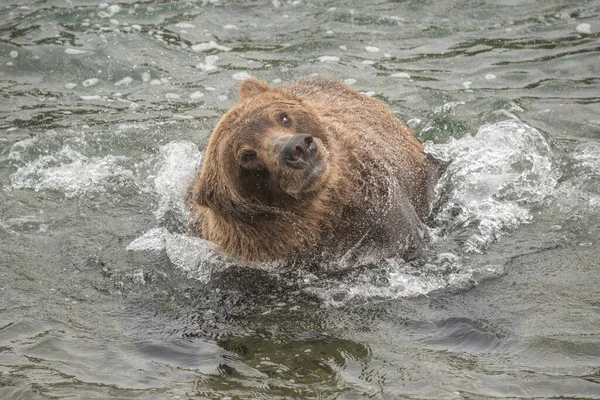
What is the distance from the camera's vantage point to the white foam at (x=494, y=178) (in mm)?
7242

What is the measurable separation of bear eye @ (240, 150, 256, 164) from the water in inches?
40.8

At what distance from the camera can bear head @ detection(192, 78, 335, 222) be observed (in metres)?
5.62

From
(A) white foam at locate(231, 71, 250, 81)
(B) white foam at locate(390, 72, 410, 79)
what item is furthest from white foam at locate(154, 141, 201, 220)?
(B) white foam at locate(390, 72, 410, 79)

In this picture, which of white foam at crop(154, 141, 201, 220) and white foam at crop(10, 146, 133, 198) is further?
white foam at crop(10, 146, 133, 198)

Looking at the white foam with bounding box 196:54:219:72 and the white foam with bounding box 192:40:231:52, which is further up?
the white foam with bounding box 192:40:231:52

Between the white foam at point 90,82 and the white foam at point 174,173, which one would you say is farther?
the white foam at point 90,82

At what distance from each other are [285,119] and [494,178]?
292cm

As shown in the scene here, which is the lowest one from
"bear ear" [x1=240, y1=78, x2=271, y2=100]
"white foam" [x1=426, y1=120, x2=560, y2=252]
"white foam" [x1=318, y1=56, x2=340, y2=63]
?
"white foam" [x1=426, y1=120, x2=560, y2=252]

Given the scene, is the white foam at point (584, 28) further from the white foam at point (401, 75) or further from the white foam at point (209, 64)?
the white foam at point (209, 64)

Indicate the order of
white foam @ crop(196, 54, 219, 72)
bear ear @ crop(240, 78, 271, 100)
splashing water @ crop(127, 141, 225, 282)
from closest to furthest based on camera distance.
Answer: bear ear @ crop(240, 78, 271, 100)
splashing water @ crop(127, 141, 225, 282)
white foam @ crop(196, 54, 219, 72)

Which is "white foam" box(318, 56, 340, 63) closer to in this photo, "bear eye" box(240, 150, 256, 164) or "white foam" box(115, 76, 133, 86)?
"white foam" box(115, 76, 133, 86)

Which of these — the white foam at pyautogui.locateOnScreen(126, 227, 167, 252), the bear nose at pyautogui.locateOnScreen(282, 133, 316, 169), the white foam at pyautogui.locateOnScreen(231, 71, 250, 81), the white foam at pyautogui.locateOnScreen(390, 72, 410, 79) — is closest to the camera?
the bear nose at pyautogui.locateOnScreen(282, 133, 316, 169)

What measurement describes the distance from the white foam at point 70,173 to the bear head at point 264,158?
8.66ft

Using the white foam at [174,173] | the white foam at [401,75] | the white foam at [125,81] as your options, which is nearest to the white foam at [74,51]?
the white foam at [125,81]
